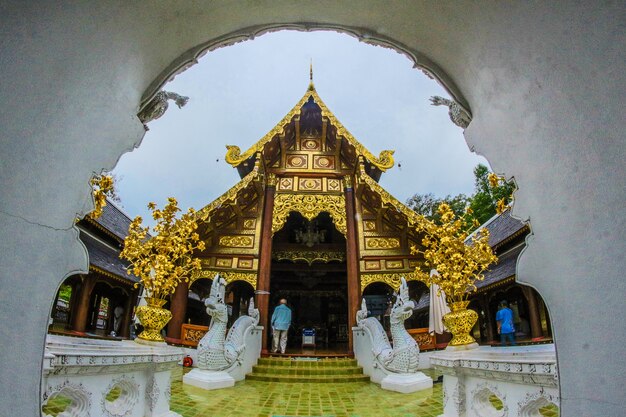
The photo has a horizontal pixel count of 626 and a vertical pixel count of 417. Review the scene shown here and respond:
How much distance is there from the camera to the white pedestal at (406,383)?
5846mm

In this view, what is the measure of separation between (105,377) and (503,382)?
313 centimetres

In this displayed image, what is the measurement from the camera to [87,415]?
2600 millimetres

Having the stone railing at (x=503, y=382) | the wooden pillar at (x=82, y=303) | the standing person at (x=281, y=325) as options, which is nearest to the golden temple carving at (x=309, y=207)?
the standing person at (x=281, y=325)

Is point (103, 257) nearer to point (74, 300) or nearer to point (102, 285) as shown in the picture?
point (74, 300)

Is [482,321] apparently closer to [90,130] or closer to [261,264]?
[261,264]

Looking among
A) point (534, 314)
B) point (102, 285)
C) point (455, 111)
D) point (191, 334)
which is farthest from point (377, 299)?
point (455, 111)

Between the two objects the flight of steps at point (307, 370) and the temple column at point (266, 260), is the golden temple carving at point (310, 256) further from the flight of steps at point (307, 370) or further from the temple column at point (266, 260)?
the flight of steps at point (307, 370)

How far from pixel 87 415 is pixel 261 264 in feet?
20.5

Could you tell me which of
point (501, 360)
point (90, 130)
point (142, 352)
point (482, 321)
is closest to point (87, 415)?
point (142, 352)

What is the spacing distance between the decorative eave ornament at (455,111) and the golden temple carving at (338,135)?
7158 mm

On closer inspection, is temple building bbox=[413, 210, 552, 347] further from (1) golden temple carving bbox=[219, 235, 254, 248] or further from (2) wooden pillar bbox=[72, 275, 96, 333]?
(2) wooden pillar bbox=[72, 275, 96, 333]

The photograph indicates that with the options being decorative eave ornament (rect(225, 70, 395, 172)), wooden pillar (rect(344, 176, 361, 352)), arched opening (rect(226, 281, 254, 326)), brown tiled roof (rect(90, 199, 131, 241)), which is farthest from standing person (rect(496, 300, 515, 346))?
brown tiled roof (rect(90, 199, 131, 241))

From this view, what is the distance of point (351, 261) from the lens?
892cm

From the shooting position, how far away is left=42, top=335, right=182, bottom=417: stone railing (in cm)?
228
